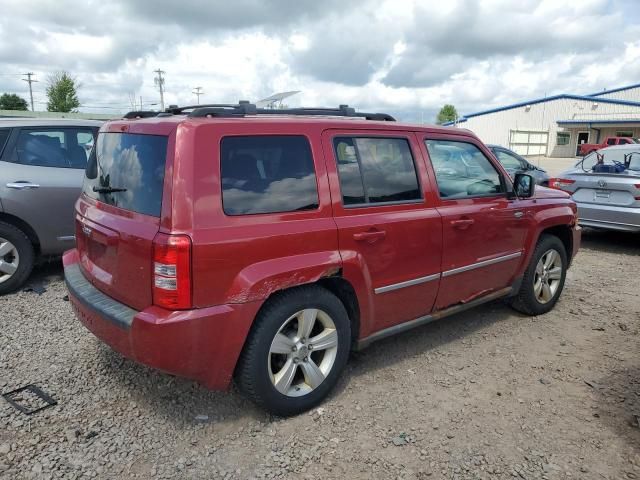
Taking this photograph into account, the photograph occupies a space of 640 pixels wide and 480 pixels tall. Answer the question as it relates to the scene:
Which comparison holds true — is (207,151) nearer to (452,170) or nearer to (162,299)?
(162,299)

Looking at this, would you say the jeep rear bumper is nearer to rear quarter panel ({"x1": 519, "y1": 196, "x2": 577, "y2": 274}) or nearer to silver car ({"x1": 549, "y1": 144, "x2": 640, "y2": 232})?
rear quarter panel ({"x1": 519, "y1": 196, "x2": 577, "y2": 274})

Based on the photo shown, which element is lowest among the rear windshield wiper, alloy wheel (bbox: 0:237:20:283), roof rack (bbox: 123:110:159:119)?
alloy wheel (bbox: 0:237:20:283)

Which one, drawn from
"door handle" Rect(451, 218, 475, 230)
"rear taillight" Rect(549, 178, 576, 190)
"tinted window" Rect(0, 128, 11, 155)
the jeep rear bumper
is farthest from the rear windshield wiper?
"rear taillight" Rect(549, 178, 576, 190)

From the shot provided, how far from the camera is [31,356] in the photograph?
3855mm

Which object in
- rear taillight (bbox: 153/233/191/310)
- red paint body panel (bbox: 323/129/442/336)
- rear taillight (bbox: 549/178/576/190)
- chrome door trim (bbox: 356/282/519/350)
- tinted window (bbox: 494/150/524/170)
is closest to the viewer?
rear taillight (bbox: 153/233/191/310)

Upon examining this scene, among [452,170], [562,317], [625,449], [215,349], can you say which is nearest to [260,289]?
[215,349]

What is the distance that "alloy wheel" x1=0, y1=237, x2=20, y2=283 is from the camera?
5.07m

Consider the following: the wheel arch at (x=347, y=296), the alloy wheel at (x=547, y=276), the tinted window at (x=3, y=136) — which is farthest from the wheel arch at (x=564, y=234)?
the tinted window at (x=3, y=136)

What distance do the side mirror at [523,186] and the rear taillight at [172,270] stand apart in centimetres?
299

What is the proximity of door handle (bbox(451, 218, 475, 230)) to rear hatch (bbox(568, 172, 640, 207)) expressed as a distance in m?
4.71

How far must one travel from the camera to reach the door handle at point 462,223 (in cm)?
374

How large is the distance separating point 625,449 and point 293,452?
1861mm

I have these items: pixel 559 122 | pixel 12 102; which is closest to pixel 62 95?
pixel 12 102

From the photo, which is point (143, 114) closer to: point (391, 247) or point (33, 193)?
point (391, 247)
